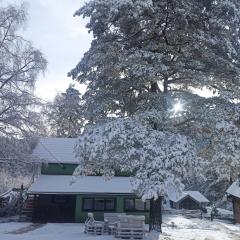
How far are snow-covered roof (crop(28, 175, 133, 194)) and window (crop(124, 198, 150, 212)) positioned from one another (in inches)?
44.5

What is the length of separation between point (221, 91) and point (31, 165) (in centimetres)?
1180

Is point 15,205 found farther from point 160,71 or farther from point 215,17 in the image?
point 215,17

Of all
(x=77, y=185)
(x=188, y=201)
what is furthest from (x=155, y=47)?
(x=188, y=201)

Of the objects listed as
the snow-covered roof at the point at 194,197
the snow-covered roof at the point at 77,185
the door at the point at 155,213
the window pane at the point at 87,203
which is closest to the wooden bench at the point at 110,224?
the door at the point at 155,213

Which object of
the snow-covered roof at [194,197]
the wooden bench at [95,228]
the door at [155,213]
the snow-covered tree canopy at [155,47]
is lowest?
the wooden bench at [95,228]

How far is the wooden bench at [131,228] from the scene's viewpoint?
22359 mm

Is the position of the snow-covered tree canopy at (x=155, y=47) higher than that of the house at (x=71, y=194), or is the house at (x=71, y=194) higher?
the snow-covered tree canopy at (x=155, y=47)

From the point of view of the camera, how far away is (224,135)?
18.5 meters

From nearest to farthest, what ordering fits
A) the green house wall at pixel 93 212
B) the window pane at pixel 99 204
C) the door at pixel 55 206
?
the green house wall at pixel 93 212 → the window pane at pixel 99 204 → the door at pixel 55 206

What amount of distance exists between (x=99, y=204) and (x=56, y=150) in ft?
21.5

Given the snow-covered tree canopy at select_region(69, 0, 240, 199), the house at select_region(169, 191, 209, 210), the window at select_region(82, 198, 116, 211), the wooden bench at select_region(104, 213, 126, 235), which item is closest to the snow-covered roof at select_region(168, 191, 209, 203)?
the house at select_region(169, 191, 209, 210)

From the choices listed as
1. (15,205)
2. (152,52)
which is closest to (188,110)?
(152,52)

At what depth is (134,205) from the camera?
3209cm

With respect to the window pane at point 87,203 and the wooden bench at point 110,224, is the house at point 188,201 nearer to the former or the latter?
the window pane at point 87,203
